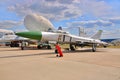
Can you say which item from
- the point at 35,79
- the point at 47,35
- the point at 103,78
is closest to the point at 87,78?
the point at 103,78

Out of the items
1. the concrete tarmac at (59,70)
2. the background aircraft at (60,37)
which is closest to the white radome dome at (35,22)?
the background aircraft at (60,37)

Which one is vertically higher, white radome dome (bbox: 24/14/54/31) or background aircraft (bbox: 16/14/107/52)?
white radome dome (bbox: 24/14/54/31)

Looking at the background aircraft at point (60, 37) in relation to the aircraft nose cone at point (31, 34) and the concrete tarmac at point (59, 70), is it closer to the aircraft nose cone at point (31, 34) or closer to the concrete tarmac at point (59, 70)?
the aircraft nose cone at point (31, 34)

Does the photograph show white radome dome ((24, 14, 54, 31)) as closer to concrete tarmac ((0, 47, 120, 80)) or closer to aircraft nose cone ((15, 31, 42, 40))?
aircraft nose cone ((15, 31, 42, 40))

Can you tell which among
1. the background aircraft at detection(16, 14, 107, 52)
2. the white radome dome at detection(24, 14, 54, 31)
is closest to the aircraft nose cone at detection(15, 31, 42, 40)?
the background aircraft at detection(16, 14, 107, 52)

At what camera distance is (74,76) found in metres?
7.66

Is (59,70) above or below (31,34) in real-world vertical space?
below

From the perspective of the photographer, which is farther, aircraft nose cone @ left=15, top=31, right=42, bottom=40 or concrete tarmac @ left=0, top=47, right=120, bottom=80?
aircraft nose cone @ left=15, top=31, right=42, bottom=40

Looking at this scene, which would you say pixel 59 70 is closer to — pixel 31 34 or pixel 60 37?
pixel 31 34

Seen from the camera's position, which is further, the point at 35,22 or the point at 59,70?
the point at 35,22

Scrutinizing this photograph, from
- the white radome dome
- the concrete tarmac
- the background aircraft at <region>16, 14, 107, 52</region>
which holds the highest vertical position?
the white radome dome

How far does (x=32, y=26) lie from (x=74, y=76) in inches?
1389

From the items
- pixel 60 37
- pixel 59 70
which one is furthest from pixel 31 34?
pixel 59 70

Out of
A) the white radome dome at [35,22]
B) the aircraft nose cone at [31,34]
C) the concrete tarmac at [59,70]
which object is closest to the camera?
the concrete tarmac at [59,70]
